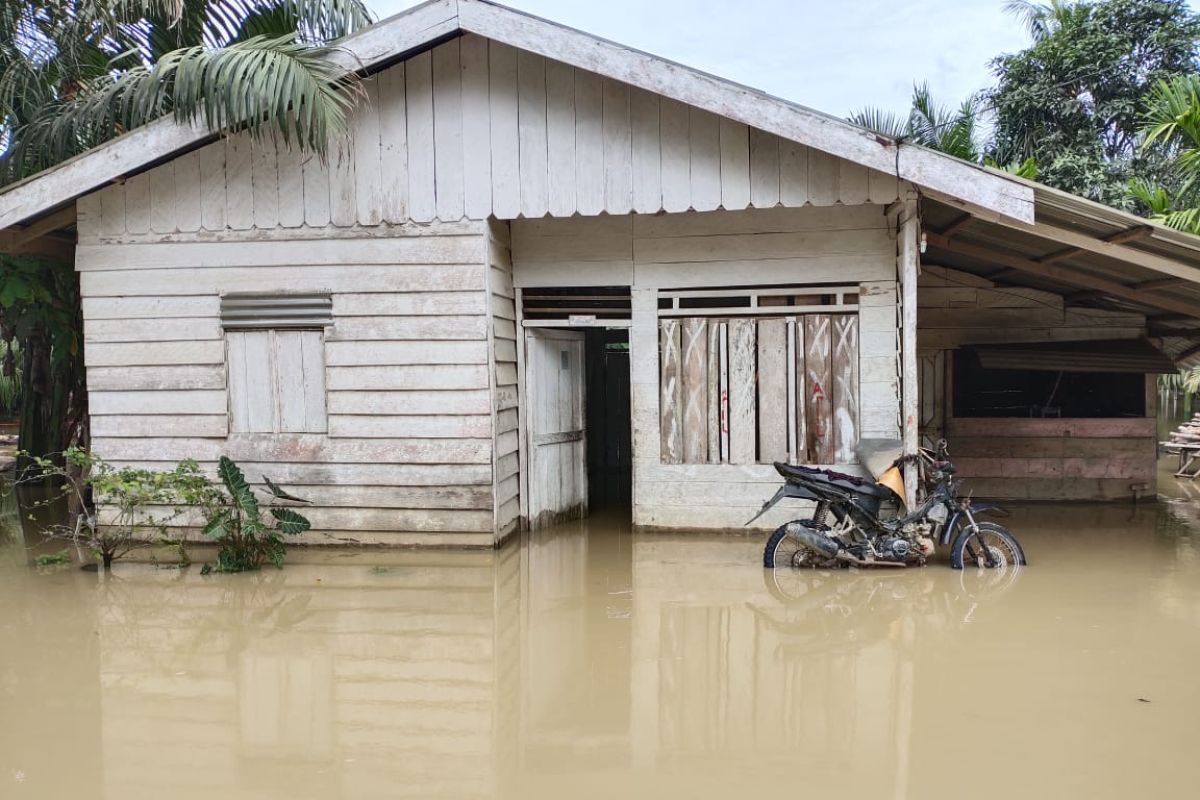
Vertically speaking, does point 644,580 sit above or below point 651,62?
below

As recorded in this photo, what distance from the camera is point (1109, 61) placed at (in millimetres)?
17484

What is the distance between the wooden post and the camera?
7.16 meters

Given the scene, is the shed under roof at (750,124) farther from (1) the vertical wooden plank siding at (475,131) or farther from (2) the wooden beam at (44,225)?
(1) the vertical wooden plank siding at (475,131)

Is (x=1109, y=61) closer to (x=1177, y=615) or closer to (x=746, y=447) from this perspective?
(x=746, y=447)

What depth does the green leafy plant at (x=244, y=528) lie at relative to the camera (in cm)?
696

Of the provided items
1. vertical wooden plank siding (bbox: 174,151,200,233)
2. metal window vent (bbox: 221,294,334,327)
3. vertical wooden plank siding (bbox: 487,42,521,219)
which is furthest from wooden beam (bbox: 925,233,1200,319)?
vertical wooden plank siding (bbox: 174,151,200,233)

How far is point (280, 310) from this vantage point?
25.5ft

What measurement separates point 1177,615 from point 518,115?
5790 mm

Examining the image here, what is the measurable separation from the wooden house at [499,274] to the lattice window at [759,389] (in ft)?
0.07

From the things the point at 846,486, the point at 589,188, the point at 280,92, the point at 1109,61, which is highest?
the point at 1109,61

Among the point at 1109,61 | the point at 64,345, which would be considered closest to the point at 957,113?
the point at 1109,61

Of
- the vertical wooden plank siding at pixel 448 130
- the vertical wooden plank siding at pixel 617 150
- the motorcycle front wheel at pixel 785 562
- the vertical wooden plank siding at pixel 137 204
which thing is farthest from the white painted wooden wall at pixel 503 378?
the vertical wooden plank siding at pixel 137 204

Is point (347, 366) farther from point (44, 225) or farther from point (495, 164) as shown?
point (44, 225)

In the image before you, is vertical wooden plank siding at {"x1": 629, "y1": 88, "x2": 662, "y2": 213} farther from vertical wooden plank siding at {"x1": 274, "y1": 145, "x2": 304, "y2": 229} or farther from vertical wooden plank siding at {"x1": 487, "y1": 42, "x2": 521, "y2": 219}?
vertical wooden plank siding at {"x1": 274, "y1": 145, "x2": 304, "y2": 229}
